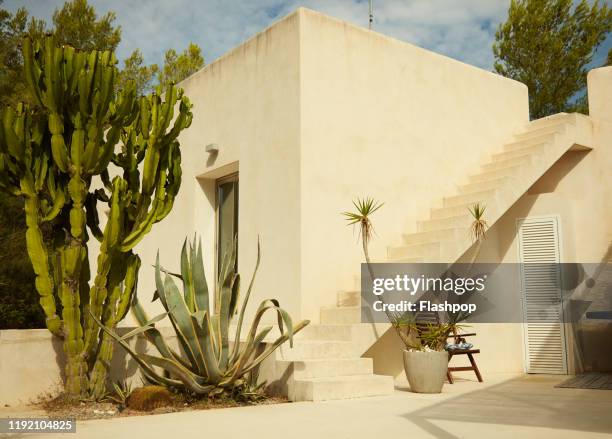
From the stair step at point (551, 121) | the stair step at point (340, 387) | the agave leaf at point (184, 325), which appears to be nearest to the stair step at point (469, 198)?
the stair step at point (551, 121)

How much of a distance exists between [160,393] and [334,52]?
16.8ft

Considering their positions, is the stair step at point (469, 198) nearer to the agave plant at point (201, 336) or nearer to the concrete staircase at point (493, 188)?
the concrete staircase at point (493, 188)

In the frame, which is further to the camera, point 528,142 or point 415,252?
point 528,142

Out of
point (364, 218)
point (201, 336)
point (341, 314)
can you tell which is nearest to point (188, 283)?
point (201, 336)

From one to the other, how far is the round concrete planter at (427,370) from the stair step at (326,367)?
1.58 ft

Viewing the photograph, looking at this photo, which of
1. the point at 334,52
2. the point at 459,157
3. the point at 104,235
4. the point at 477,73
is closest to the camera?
the point at 104,235

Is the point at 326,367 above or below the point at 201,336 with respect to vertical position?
below

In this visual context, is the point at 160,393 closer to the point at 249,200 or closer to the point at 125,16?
the point at 249,200

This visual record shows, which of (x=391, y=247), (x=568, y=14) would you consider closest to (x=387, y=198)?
(x=391, y=247)

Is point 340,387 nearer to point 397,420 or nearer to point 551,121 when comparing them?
point 397,420

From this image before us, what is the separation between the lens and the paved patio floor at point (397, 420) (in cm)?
456

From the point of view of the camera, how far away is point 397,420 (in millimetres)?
Result: 5141

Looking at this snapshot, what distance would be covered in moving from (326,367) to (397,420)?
5.31 ft

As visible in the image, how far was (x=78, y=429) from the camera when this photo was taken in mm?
5004
